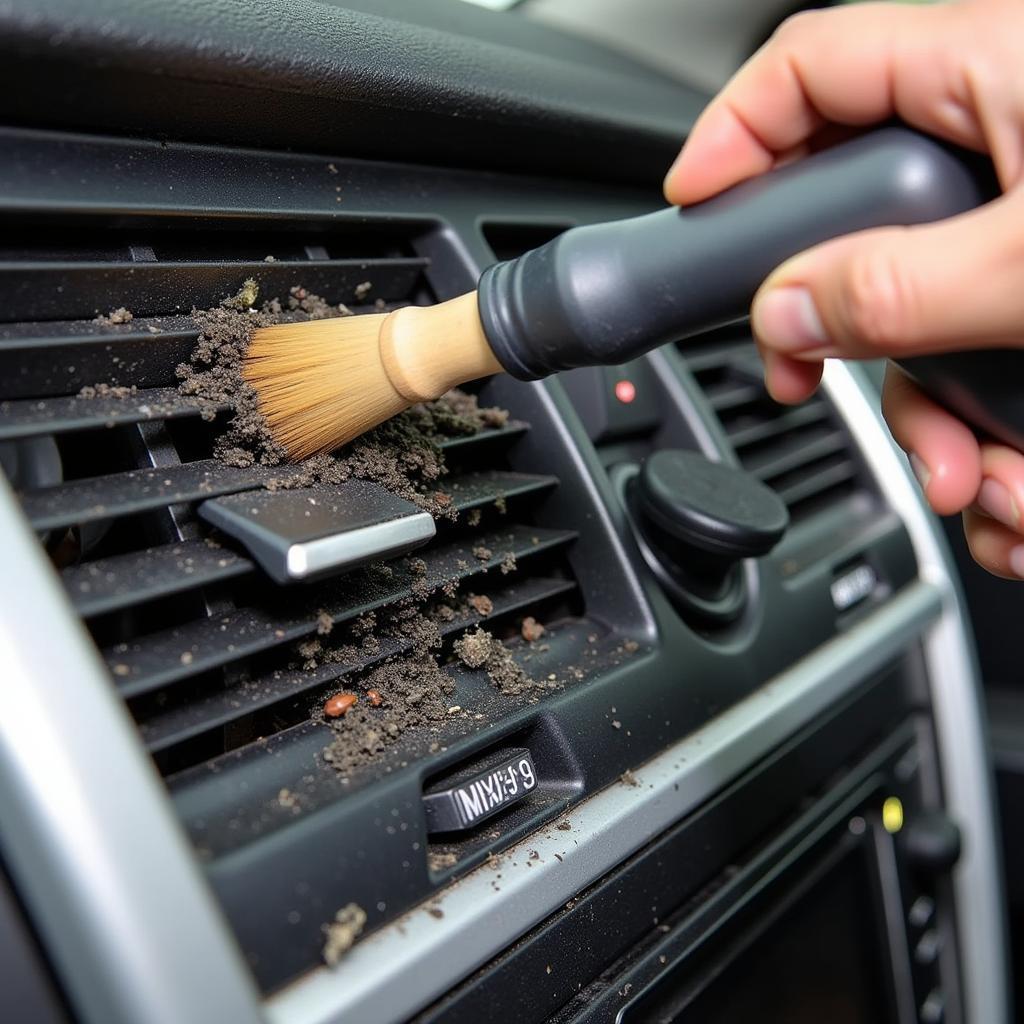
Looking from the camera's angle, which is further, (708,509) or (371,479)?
(708,509)

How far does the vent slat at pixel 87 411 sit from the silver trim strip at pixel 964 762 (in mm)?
791

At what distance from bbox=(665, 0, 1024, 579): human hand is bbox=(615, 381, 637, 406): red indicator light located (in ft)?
0.98

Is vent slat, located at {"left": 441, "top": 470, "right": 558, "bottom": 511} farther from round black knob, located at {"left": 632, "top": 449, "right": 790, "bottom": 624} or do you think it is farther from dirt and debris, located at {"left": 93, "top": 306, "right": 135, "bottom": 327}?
dirt and debris, located at {"left": 93, "top": 306, "right": 135, "bottom": 327}

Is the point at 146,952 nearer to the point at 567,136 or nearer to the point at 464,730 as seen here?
the point at 464,730

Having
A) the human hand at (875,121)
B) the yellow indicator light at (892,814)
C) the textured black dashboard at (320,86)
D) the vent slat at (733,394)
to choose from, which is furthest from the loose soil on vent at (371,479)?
the yellow indicator light at (892,814)

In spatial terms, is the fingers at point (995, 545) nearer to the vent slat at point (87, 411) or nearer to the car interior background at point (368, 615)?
the car interior background at point (368, 615)

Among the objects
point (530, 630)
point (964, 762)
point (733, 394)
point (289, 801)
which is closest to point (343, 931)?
point (289, 801)

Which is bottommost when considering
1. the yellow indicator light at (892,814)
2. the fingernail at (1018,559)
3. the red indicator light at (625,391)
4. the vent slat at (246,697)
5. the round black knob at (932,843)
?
the round black knob at (932,843)

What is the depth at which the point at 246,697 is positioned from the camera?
508 millimetres

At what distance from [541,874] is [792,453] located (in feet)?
2.12

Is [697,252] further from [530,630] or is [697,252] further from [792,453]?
[792,453]

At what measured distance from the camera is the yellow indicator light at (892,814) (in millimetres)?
1002

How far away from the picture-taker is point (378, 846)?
0.49 meters

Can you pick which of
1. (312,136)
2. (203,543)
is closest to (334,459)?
(203,543)
